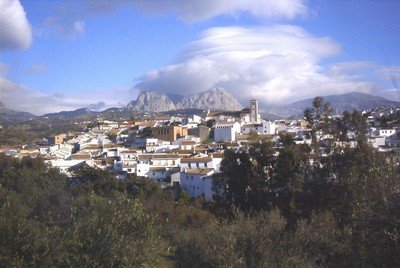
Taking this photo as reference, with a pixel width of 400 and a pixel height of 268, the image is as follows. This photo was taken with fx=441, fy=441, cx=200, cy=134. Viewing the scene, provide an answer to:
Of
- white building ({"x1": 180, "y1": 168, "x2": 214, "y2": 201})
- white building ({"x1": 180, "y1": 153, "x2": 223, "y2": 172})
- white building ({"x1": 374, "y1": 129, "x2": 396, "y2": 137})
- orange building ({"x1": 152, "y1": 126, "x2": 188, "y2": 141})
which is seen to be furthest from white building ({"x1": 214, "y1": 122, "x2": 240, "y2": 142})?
white building ({"x1": 180, "y1": 168, "x2": 214, "y2": 201})

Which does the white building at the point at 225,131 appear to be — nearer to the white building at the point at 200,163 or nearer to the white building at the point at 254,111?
the white building at the point at 200,163

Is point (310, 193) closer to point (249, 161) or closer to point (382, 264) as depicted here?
point (249, 161)

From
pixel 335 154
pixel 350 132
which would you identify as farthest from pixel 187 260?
pixel 350 132

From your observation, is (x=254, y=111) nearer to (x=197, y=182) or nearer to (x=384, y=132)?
(x=384, y=132)

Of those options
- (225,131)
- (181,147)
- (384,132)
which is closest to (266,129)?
(225,131)

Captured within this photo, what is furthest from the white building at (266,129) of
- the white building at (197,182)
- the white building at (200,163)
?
the white building at (197,182)

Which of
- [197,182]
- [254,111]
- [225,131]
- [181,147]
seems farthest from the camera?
[254,111]
